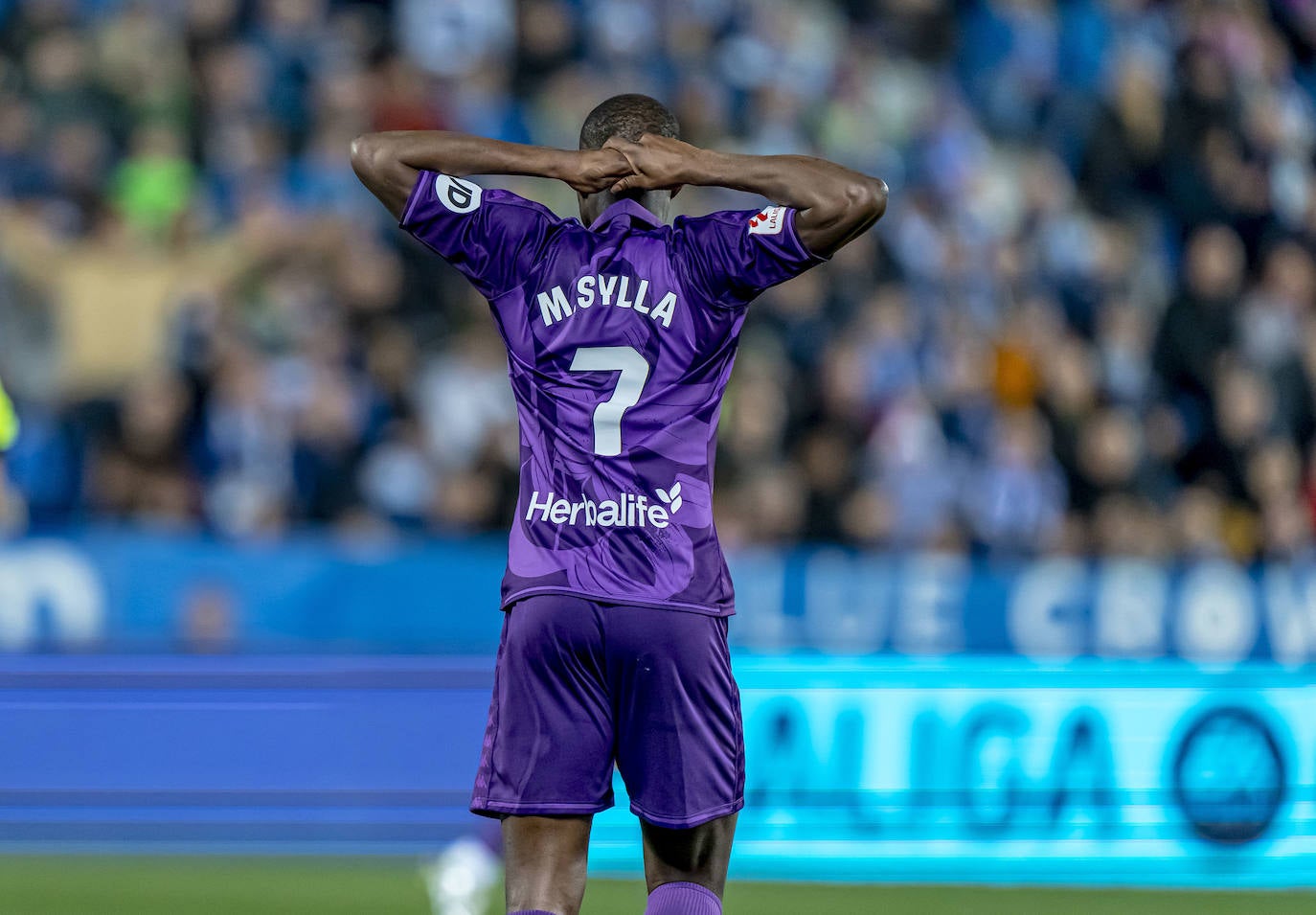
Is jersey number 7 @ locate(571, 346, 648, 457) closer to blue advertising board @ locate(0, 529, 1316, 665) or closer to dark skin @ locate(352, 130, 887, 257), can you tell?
dark skin @ locate(352, 130, 887, 257)

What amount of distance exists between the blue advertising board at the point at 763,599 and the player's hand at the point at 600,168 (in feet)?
21.2

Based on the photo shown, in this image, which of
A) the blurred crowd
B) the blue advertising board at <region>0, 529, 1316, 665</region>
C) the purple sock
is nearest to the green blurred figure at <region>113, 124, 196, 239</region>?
the blurred crowd

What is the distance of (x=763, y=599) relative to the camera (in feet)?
36.4

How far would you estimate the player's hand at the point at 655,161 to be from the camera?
416 centimetres

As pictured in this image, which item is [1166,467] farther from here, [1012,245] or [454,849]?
[454,849]

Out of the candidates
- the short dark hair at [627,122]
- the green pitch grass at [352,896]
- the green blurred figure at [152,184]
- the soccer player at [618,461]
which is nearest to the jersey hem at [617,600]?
the soccer player at [618,461]

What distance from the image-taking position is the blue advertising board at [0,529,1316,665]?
10.5 m

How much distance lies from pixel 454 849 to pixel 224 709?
1.88 m

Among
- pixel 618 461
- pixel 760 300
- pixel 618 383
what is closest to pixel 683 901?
pixel 618 461

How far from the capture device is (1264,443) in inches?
509

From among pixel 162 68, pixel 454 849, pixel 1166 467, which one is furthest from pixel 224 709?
pixel 1166 467

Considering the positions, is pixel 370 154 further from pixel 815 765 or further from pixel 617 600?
pixel 815 765

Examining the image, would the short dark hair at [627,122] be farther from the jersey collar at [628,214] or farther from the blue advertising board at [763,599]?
the blue advertising board at [763,599]

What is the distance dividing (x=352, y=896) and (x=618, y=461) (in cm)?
438
